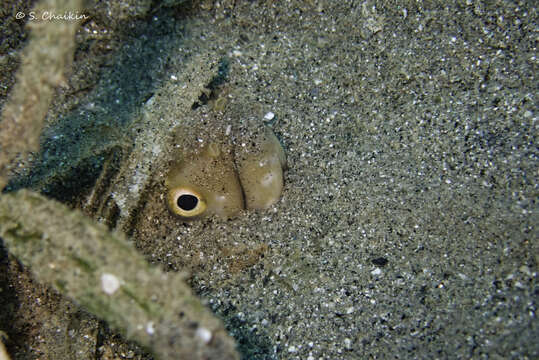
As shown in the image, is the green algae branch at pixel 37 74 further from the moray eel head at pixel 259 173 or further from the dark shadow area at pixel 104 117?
the moray eel head at pixel 259 173

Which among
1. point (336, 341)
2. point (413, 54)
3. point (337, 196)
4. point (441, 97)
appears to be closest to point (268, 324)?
point (336, 341)

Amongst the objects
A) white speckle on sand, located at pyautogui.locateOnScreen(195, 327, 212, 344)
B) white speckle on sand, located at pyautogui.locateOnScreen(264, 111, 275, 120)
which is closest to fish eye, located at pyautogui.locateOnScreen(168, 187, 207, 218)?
white speckle on sand, located at pyautogui.locateOnScreen(264, 111, 275, 120)

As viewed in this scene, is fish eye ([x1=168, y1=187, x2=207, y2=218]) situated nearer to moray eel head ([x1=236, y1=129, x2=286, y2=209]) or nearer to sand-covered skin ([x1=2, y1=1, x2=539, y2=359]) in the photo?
sand-covered skin ([x1=2, y1=1, x2=539, y2=359])

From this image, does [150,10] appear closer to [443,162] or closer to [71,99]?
[71,99]

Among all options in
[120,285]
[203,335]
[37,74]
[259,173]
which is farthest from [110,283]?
[259,173]

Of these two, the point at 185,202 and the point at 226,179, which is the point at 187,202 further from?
the point at 226,179
